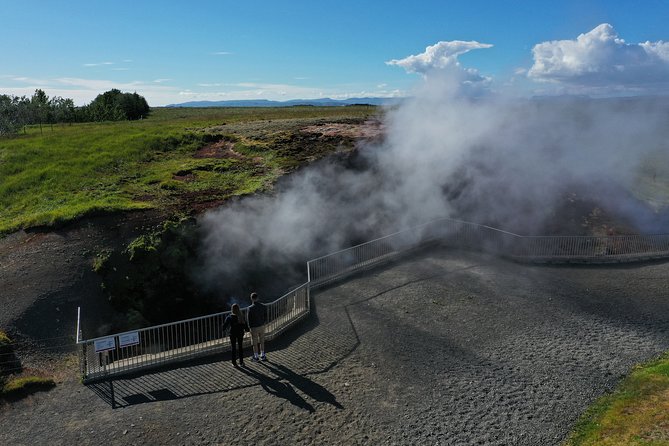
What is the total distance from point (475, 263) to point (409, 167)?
26.0 ft

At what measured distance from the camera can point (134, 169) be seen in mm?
24797

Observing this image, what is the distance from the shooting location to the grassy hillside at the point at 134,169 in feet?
61.5

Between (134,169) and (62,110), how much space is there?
6010cm

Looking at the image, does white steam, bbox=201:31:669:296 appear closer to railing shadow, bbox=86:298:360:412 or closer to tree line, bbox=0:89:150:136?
railing shadow, bbox=86:298:360:412

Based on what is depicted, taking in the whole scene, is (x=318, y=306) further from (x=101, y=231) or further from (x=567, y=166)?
(x=567, y=166)

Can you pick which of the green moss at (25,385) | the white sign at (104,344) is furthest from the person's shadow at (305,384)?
the green moss at (25,385)

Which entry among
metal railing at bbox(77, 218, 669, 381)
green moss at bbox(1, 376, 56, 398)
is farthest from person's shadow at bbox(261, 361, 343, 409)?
green moss at bbox(1, 376, 56, 398)

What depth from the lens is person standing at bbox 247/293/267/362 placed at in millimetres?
9891

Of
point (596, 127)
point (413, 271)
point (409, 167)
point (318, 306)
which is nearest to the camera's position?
point (318, 306)

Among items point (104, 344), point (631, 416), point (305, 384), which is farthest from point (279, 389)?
point (631, 416)

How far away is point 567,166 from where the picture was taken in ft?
84.4

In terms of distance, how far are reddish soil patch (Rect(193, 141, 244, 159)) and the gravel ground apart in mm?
17094

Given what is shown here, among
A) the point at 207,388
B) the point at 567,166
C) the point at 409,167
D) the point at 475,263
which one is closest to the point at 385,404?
the point at 207,388

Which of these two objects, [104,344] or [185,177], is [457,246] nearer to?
[104,344]
